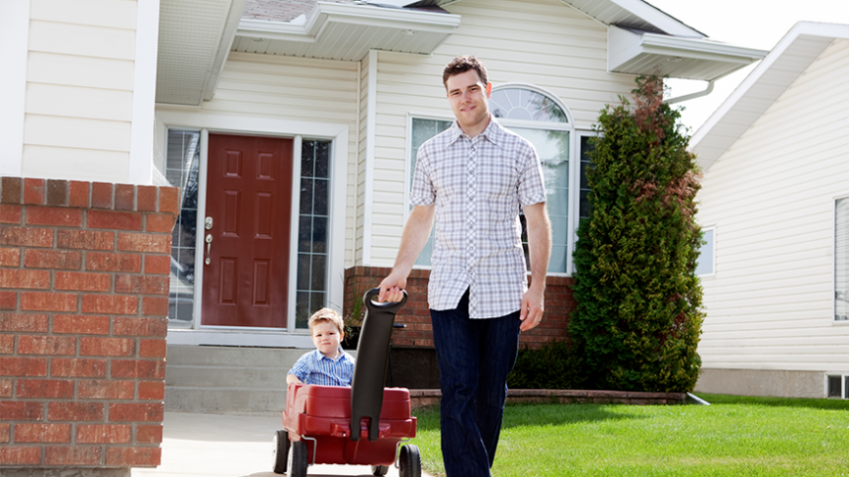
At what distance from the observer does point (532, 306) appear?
337cm

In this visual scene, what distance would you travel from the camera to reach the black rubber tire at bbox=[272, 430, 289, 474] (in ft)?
14.8

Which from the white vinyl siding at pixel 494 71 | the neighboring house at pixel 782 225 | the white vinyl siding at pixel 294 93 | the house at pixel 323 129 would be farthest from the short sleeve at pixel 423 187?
the neighboring house at pixel 782 225

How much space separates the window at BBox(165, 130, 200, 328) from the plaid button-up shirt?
682 cm

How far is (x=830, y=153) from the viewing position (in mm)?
12781

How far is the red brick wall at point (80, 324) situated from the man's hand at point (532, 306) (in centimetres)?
157

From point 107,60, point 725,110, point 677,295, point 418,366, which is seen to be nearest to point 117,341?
point 107,60

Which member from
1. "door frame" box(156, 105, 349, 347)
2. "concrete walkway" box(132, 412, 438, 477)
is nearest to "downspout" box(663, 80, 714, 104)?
"door frame" box(156, 105, 349, 347)

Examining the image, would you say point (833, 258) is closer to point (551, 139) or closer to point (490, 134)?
point (551, 139)

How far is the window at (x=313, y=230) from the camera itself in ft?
33.5

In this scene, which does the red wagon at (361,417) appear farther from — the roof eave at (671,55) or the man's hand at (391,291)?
the roof eave at (671,55)

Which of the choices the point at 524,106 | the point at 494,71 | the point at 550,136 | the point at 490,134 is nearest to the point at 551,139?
the point at 550,136

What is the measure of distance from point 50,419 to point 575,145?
25.6 ft

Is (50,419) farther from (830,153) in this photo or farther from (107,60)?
(830,153)

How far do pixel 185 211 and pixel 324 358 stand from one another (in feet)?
19.1
